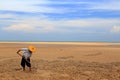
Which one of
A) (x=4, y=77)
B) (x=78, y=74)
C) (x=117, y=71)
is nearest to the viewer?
(x=4, y=77)

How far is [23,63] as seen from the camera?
15805mm

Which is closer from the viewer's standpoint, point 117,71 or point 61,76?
point 61,76

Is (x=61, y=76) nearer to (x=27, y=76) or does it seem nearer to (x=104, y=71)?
(x=27, y=76)

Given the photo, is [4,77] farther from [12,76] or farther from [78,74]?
[78,74]

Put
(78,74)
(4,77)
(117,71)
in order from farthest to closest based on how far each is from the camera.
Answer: (117,71) < (78,74) < (4,77)

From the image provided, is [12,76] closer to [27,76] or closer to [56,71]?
[27,76]

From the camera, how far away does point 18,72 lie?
1553cm

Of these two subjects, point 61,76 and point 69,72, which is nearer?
point 61,76

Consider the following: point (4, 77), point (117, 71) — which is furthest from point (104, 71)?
point (4, 77)

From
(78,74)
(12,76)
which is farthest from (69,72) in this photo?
(12,76)

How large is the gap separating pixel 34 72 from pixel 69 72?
1.74 meters

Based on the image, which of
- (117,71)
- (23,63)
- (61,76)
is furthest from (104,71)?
(23,63)

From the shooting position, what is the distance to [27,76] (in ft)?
47.7

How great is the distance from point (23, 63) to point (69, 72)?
2.34 m
